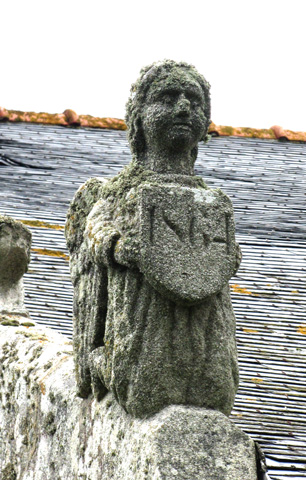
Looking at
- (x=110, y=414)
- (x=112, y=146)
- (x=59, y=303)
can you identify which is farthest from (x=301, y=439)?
(x=112, y=146)

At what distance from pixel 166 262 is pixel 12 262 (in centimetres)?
360

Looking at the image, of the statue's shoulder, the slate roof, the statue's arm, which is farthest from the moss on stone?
the statue's shoulder

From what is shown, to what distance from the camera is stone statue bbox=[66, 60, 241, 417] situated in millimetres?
3953

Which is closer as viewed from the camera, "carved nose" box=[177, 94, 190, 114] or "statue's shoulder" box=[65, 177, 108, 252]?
"carved nose" box=[177, 94, 190, 114]

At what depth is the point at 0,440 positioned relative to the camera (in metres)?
6.53

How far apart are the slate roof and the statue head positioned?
167cm

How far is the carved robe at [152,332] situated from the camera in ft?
13.1

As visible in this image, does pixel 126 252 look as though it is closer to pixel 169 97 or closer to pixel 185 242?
pixel 185 242

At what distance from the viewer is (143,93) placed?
4.29 meters

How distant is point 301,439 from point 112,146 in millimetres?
7998

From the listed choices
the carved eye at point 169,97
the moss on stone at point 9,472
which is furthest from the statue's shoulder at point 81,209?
the moss on stone at point 9,472

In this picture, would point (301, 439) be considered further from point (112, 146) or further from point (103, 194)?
point (112, 146)

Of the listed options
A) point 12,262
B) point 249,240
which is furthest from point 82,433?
point 249,240

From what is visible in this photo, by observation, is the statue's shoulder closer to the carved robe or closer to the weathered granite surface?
the carved robe
